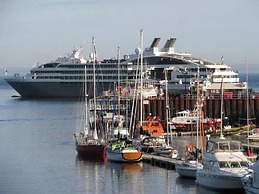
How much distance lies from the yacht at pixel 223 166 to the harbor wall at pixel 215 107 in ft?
109

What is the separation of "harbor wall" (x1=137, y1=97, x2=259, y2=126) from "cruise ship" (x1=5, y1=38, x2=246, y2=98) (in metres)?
15.5

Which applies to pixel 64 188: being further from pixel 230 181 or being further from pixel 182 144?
pixel 182 144

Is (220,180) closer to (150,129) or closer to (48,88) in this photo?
(150,129)

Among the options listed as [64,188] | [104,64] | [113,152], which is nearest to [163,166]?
[113,152]

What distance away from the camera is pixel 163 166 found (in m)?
43.5

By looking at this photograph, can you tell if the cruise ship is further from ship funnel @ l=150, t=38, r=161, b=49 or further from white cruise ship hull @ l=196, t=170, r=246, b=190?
white cruise ship hull @ l=196, t=170, r=246, b=190

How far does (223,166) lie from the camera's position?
112 feet

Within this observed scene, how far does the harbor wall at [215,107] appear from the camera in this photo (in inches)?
2757

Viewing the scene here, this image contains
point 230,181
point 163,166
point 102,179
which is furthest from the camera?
point 163,166

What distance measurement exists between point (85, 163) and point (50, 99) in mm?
88940

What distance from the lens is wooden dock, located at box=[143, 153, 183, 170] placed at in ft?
→ 140

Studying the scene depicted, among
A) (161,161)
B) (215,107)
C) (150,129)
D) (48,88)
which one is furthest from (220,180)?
(48,88)

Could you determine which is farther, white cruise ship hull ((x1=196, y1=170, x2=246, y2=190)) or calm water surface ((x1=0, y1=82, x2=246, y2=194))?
calm water surface ((x1=0, y1=82, x2=246, y2=194))

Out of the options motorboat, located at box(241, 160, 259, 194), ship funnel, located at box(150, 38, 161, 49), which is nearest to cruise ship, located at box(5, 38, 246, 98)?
ship funnel, located at box(150, 38, 161, 49)
